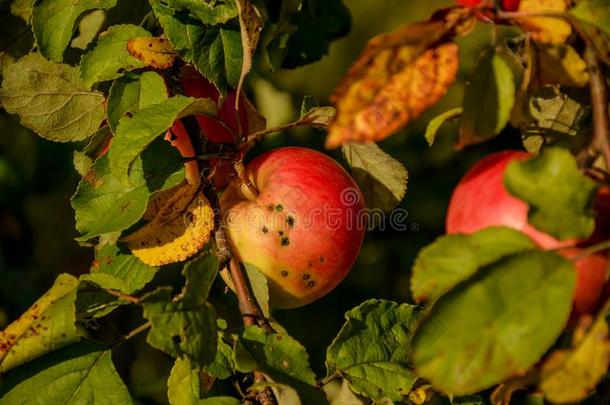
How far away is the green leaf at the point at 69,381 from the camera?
3.33ft

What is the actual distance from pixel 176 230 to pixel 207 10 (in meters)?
0.27

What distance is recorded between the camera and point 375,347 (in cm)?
109

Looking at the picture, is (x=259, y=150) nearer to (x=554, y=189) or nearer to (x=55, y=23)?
(x=55, y=23)

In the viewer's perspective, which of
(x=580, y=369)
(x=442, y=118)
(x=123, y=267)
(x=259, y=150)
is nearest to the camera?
(x=580, y=369)

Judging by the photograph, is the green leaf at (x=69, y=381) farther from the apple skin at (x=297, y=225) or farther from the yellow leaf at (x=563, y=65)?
the yellow leaf at (x=563, y=65)

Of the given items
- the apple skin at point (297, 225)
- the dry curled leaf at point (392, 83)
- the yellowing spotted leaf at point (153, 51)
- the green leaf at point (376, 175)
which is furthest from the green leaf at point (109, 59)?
the dry curled leaf at point (392, 83)

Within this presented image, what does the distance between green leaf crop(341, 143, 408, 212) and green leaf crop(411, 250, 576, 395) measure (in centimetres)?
48

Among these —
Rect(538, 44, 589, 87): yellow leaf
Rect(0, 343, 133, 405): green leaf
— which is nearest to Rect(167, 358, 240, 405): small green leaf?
Rect(0, 343, 133, 405): green leaf

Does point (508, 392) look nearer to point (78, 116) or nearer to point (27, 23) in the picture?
point (78, 116)

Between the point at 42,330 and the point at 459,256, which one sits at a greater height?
the point at 459,256

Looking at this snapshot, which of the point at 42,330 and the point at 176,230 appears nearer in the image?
the point at 42,330

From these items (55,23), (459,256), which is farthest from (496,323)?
(55,23)

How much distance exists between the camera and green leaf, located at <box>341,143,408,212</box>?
121cm

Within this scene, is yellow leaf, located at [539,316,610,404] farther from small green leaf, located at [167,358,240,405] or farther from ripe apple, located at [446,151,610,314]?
small green leaf, located at [167,358,240,405]
